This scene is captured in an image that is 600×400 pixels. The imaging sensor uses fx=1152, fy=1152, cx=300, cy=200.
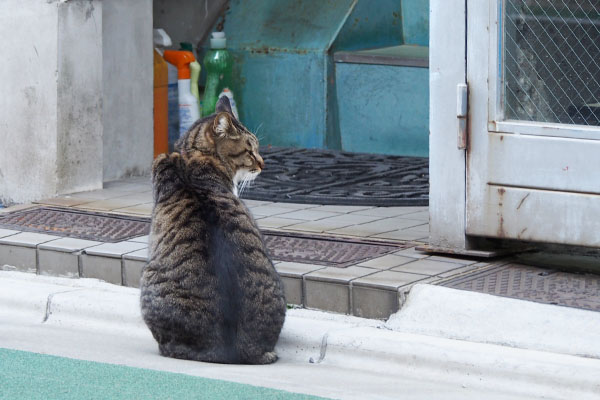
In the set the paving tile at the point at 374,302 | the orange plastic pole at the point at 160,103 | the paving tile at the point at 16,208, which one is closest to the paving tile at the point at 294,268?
the paving tile at the point at 374,302

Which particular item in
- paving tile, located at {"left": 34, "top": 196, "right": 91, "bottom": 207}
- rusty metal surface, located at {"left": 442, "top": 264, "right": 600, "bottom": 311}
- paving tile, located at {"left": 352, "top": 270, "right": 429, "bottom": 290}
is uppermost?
paving tile, located at {"left": 34, "top": 196, "right": 91, "bottom": 207}

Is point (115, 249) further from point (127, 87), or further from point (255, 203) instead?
point (127, 87)

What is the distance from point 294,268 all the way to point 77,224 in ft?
4.89

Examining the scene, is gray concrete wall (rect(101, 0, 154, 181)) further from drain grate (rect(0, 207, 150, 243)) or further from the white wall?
the white wall

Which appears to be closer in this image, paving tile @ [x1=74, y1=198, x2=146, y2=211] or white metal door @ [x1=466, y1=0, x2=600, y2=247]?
white metal door @ [x1=466, y1=0, x2=600, y2=247]

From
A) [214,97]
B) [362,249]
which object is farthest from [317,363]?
[214,97]

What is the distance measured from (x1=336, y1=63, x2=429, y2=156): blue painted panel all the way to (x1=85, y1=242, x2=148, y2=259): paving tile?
3190 millimetres

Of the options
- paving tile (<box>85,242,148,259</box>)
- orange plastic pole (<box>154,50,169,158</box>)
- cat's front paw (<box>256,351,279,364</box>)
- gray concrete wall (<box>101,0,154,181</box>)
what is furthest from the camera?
orange plastic pole (<box>154,50,169,158</box>)

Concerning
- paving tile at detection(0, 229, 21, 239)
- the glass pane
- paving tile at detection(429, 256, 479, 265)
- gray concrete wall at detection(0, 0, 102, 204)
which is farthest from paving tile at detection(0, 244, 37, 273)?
the glass pane

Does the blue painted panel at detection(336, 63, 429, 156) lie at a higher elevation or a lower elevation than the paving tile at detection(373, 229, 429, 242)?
higher

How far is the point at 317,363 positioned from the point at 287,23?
15.3 ft

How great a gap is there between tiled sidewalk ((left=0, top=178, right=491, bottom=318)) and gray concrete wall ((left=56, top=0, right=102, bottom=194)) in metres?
0.14

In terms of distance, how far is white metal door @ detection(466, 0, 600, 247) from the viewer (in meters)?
4.66

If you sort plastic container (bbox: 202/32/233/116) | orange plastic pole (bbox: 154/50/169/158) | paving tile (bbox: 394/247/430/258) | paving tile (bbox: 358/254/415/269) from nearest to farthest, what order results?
paving tile (bbox: 358/254/415/269) < paving tile (bbox: 394/247/430/258) < orange plastic pole (bbox: 154/50/169/158) < plastic container (bbox: 202/32/233/116)
